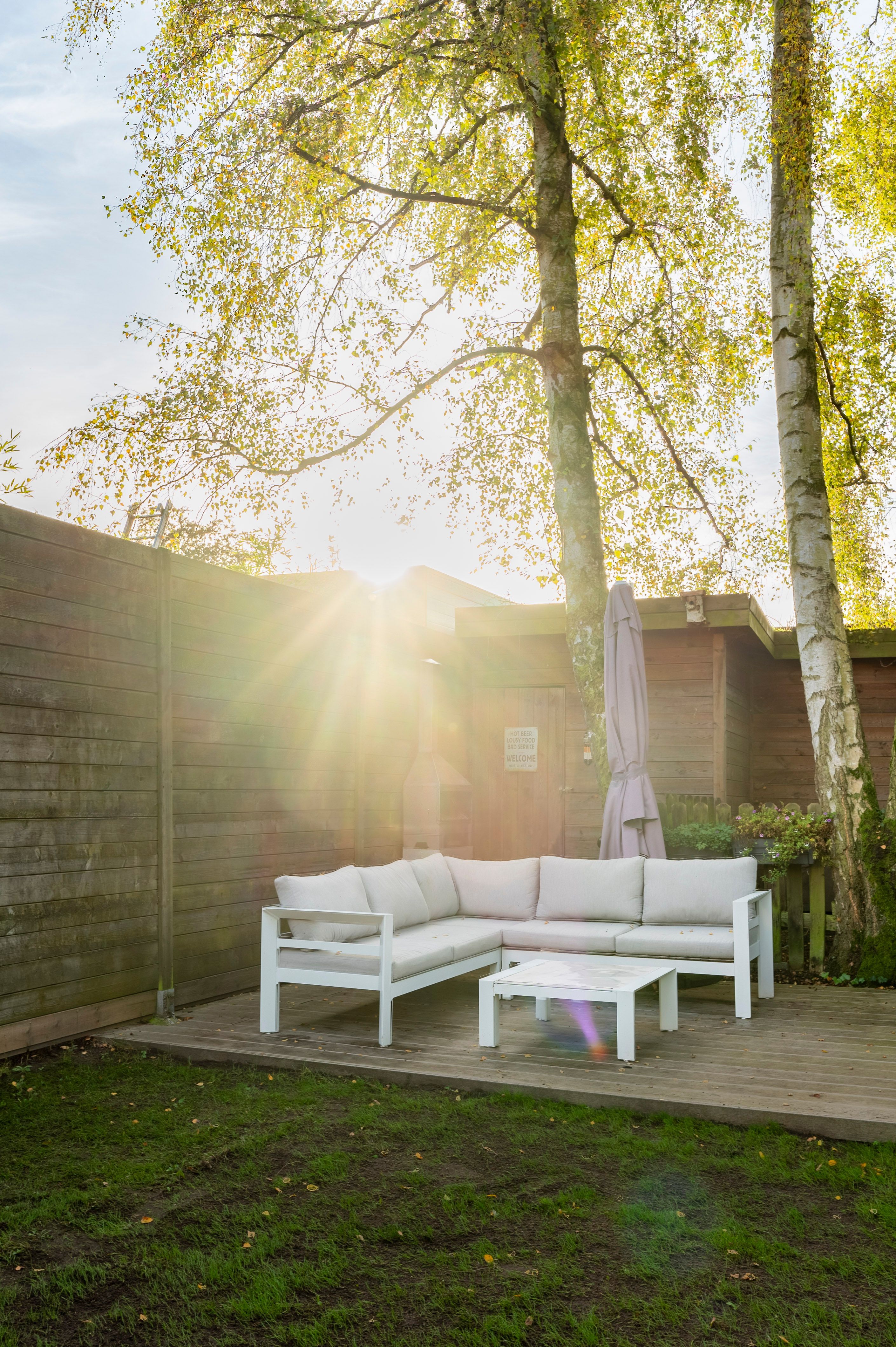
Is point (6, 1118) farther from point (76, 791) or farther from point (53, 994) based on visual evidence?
point (76, 791)

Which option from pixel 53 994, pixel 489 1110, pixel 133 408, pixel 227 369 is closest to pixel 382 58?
pixel 227 369

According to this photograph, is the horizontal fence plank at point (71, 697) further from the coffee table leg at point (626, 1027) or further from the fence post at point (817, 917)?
the fence post at point (817, 917)

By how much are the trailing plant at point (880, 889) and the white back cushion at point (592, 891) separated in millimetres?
1483

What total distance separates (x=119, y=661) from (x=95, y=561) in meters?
0.52

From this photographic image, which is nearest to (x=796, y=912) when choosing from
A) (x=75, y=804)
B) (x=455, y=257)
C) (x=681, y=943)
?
(x=681, y=943)

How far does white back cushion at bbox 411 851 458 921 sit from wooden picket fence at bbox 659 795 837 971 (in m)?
2.04

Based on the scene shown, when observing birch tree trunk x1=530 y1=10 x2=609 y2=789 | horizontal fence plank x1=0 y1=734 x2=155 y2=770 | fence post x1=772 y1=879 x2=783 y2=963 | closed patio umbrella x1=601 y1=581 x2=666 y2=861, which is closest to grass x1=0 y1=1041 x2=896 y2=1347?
horizontal fence plank x1=0 y1=734 x2=155 y2=770

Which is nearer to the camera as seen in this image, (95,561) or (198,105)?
(95,561)

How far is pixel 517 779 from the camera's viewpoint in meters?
9.99

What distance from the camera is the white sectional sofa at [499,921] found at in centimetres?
502

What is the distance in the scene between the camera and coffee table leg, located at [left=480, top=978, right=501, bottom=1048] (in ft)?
15.4

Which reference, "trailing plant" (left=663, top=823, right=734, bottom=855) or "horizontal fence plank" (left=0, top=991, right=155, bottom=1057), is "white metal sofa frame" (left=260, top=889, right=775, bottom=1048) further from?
"trailing plant" (left=663, top=823, right=734, bottom=855)

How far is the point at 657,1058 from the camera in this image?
453 cm

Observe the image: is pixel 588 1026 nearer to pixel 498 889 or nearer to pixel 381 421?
pixel 498 889
